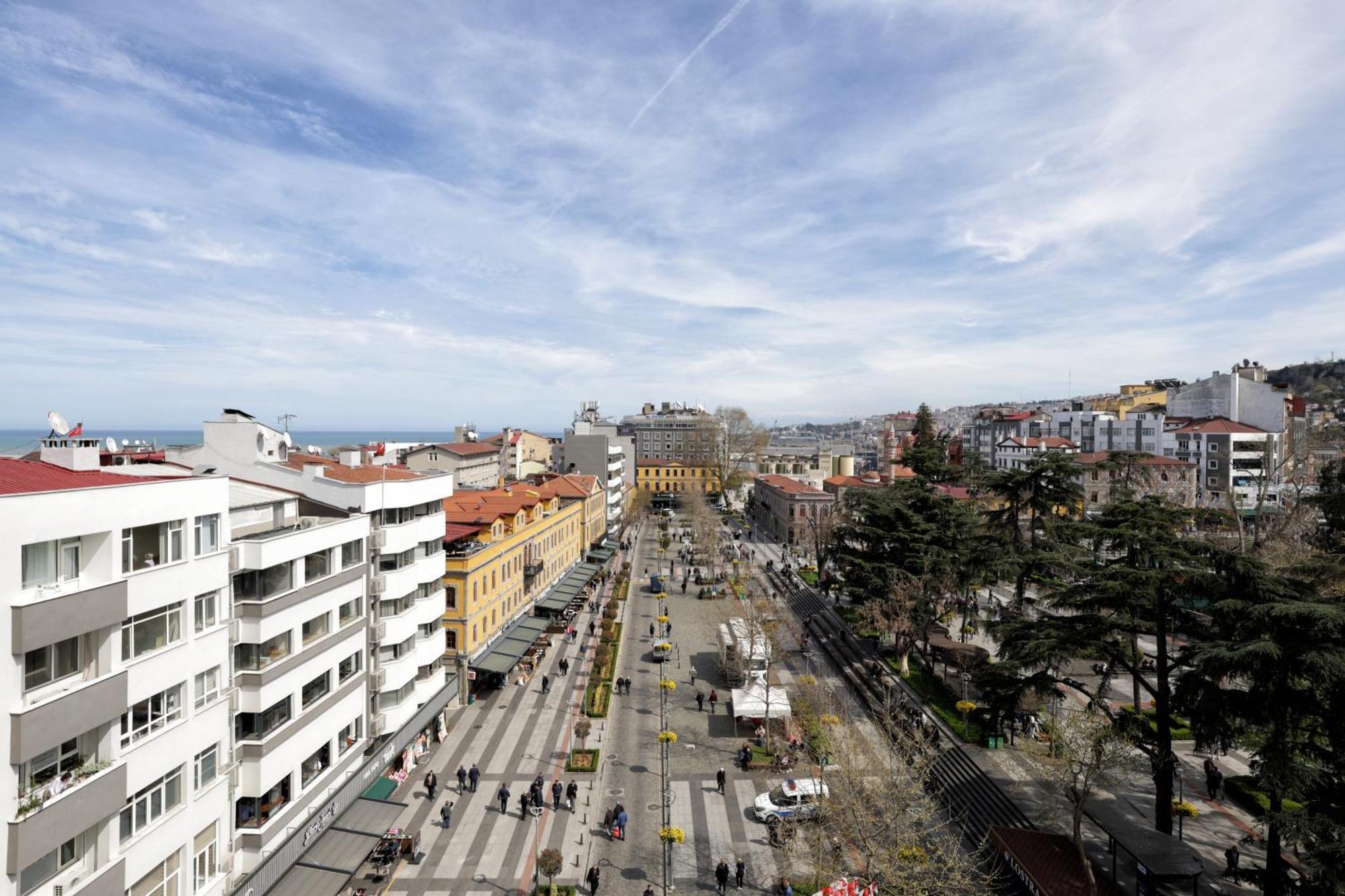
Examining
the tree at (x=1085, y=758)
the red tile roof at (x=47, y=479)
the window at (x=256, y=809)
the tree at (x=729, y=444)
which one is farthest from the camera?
the tree at (x=729, y=444)

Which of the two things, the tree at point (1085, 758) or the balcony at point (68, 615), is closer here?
the balcony at point (68, 615)

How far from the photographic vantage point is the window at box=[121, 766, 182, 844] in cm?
1655

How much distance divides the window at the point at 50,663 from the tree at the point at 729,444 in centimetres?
10399

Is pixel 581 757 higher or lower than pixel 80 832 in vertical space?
lower

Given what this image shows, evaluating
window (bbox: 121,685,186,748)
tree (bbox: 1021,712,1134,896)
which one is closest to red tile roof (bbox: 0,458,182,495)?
window (bbox: 121,685,186,748)

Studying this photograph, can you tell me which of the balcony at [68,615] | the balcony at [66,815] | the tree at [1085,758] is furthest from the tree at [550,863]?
the tree at [1085,758]

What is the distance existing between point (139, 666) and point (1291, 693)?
93.4 ft

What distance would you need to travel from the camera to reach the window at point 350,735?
84.0 feet

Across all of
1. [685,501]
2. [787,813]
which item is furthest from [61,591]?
[685,501]

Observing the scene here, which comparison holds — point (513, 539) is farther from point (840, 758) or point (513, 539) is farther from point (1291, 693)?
point (1291, 693)

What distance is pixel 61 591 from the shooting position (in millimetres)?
15172

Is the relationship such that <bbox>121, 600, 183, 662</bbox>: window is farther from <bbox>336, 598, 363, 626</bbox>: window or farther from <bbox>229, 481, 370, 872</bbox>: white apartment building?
<bbox>336, 598, 363, 626</bbox>: window

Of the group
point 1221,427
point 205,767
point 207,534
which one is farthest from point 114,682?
point 1221,427

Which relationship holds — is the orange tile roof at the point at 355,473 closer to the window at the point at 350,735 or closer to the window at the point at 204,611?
the window at the point at 350,735
